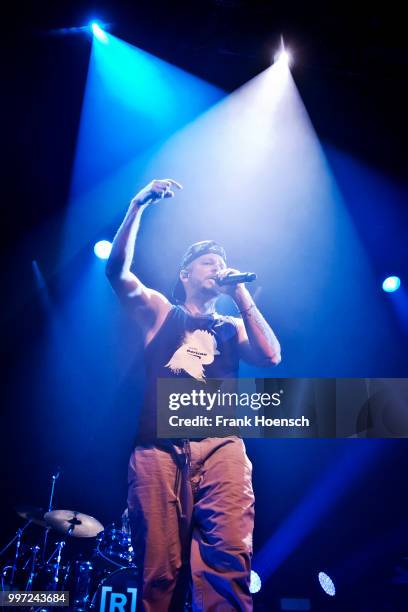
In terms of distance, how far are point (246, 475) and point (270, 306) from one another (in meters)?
1.69

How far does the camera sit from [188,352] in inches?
108

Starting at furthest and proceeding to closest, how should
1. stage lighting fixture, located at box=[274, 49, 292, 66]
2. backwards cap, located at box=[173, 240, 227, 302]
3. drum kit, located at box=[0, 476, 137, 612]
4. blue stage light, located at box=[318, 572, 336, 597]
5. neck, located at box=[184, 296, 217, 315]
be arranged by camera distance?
stage lighting fixture, located at box=[274, 49, 292, 66]
blue stage light, located at box=[318, 572, 336, 597]
drum kit, located at box=[0, 476, 137, 612]
backwards cap, located at box=[173, 240, 227, 302]
neck, located at box=[184, 296, 217, 315]

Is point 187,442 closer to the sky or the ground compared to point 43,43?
closer to the ground

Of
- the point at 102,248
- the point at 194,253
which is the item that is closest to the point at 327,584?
the point at 194,253

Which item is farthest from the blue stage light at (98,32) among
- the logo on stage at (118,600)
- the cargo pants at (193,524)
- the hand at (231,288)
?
the logo on stage at (118,600)

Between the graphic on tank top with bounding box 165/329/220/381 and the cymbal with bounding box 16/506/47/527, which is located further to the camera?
the cymbal with bounding box 16/506/47/527

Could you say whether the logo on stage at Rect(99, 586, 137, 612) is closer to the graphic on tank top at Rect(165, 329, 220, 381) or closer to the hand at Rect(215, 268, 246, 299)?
the graphic on tank top at Rect(165, 329, 220, 381)

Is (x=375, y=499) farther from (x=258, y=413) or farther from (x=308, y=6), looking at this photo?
(x=308, y=6)

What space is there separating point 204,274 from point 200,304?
204mm

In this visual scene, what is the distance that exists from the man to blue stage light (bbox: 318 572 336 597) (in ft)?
5.94

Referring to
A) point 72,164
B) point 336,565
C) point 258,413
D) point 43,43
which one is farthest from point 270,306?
point 43,43

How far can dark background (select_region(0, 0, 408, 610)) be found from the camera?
3654mm

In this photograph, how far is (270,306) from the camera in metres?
3.82

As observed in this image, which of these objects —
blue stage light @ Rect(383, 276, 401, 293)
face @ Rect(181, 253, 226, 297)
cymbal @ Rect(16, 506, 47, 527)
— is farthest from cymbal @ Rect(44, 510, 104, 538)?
blue stage light @ Rect(383, 276, 401, 293)
